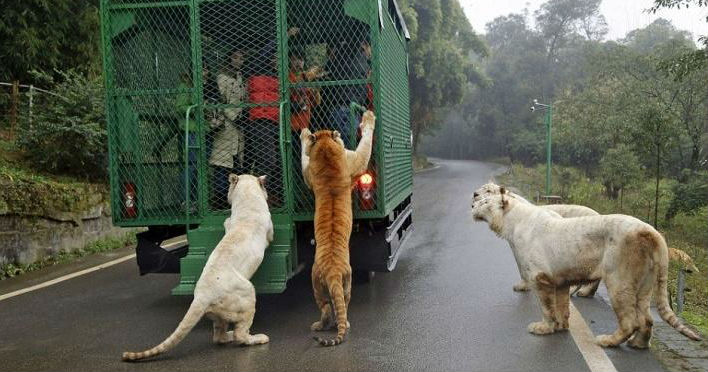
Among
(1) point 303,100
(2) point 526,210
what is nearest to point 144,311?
(1) point 303,100

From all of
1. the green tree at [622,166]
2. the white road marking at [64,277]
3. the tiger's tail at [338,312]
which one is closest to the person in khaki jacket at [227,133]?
the tiger's tail at [338,312]

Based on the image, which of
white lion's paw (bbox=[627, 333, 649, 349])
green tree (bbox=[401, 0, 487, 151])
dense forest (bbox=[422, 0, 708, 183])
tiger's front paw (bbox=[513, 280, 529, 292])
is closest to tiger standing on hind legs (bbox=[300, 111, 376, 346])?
white lion's paw (bbox=[627, 333, 649, 349])

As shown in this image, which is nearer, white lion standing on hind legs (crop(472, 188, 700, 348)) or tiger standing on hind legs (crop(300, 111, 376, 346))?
white lion standing on hind legs (crop(472, 188, 700, 348))

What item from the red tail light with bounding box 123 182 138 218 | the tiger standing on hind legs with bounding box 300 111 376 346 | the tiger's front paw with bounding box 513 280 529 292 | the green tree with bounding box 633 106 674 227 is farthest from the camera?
the green tree with bounding box 633 106 674 227

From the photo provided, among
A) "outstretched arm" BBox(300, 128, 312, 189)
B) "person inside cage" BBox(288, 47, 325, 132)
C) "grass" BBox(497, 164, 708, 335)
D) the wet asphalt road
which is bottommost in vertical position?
"grass" BBox(497, 164, 708, 335)

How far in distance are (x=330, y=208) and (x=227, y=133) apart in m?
1.62

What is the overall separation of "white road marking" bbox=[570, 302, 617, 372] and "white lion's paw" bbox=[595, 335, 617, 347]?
4cm

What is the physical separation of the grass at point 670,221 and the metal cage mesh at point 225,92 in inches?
158

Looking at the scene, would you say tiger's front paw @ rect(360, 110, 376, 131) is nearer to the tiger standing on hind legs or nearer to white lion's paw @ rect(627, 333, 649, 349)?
the tiger standing on hind legs

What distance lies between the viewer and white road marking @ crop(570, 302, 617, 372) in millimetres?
4598

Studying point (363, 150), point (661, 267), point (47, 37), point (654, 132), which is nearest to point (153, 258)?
point (363, 150)

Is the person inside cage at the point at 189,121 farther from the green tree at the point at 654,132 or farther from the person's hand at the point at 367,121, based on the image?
the green tree at the point at 654,132

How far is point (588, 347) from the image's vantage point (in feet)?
16.6

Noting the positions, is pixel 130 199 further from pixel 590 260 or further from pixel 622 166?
pixel 622 166
